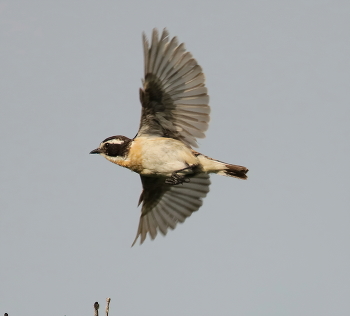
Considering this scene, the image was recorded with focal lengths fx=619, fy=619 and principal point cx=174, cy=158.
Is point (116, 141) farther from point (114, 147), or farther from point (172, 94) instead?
point (172, 94)

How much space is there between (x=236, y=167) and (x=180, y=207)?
173 centimetres

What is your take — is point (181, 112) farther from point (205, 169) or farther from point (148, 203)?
point (148, 203)

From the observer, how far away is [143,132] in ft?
32.4

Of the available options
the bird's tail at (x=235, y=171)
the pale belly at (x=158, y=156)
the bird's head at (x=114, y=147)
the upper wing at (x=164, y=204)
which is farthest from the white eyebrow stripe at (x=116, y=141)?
the bird's tail at (x=235, y=171)

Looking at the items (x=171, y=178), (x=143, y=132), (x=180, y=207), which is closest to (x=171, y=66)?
(x=143, y=132)

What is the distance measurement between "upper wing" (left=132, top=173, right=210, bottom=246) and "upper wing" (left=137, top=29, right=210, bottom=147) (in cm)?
137

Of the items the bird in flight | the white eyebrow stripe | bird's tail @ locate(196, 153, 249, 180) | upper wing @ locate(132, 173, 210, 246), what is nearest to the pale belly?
the bird in flight

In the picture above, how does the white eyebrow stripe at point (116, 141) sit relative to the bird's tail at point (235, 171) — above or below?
below

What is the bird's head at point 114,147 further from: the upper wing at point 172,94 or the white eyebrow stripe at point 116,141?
the upper wing at point 172,94

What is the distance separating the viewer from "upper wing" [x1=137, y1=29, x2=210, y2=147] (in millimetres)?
9422

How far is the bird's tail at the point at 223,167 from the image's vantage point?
33.4 ft

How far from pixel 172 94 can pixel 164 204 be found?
2555mm

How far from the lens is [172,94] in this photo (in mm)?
9828

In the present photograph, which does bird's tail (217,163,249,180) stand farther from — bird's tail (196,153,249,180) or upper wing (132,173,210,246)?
upper wing (132,173,210,246)
